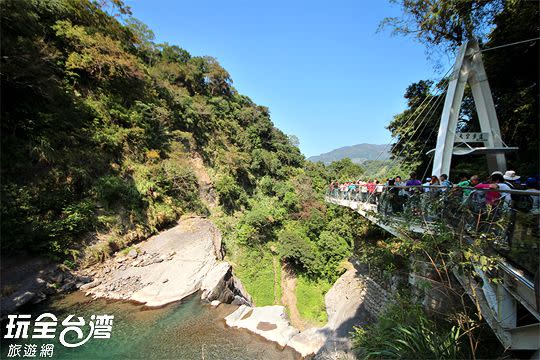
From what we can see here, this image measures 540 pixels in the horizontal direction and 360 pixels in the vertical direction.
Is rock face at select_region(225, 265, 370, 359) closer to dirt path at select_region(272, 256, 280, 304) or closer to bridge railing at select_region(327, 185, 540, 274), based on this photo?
dirt path at select_region(272, 256, 280, 304)

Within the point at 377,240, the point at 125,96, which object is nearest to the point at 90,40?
the point at 125,96

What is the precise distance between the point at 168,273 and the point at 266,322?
469 cm

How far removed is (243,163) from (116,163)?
10940mm

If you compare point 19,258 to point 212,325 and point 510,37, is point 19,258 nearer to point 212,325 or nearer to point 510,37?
point 212,325

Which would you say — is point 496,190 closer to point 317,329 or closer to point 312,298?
point 317,329

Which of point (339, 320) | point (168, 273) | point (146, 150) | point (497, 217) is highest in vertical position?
point (146, 150)

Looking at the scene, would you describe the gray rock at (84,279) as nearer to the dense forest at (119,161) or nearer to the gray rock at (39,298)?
the dense forest at (119,161)

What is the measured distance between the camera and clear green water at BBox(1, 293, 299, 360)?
253 inches

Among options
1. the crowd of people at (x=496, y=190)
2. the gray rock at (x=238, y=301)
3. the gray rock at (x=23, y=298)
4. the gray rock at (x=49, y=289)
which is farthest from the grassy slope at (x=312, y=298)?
the gray rock at (x=23, y=298)

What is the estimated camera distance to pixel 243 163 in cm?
2145

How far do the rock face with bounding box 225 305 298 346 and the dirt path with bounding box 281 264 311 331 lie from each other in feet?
11.0

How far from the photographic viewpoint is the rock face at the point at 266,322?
25.6 ft

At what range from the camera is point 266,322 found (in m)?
8.44

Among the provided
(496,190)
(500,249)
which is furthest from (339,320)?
(496,190)
